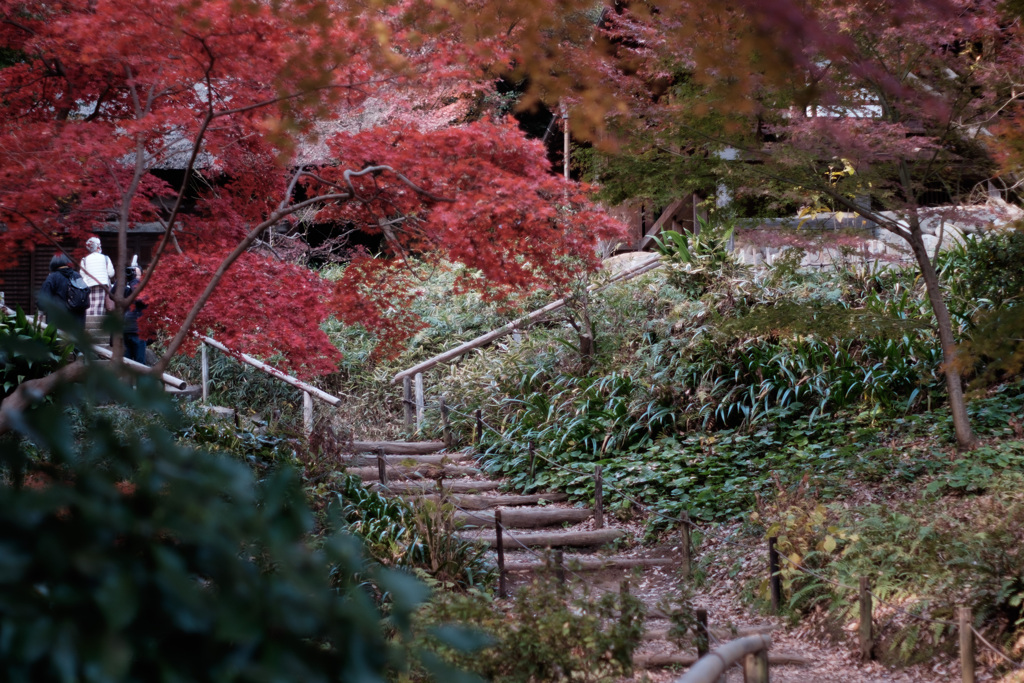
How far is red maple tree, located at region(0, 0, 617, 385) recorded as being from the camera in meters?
4.66

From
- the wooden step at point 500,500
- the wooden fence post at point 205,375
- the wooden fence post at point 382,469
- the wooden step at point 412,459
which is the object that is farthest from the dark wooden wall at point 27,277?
the wooden step at point 500,500

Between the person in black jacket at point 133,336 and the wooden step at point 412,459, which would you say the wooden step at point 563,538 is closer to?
the wooden step at point 412,459

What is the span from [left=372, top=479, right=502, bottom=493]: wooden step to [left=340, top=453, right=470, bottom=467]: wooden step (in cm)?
41

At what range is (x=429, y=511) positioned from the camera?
5.94 m

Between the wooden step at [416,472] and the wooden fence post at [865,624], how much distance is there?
423 cm

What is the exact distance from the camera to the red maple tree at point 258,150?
4664mm

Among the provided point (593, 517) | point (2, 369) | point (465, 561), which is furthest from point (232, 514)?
point (2, 369)

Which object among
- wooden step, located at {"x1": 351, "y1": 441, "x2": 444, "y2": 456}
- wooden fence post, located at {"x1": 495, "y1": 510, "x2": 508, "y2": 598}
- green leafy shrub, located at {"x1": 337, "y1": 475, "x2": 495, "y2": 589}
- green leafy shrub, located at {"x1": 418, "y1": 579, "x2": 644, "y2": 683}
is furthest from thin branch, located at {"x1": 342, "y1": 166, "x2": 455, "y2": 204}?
wooden step, located at {"x1": 351, "y1": 441, "x2": 444, "y2": 456}

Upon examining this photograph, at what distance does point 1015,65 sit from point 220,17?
5533 millimetres

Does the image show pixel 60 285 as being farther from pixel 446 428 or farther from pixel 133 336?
pixel 446 428

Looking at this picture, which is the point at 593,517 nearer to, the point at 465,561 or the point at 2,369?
the point at 465,561

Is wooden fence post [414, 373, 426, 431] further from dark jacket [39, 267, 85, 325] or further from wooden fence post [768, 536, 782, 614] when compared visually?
wooden fence post [768, 536, 782, 614]

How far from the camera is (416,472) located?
26.7ft

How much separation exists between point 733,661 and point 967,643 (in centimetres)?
188
